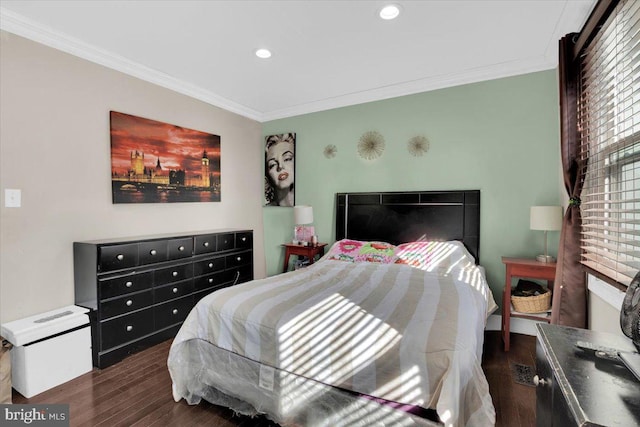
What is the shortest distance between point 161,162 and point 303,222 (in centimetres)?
172

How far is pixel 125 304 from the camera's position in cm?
262

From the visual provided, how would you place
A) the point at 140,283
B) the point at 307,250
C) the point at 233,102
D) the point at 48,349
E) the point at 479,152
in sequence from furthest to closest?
the point at 233,102
the point at 307,250
the point at 479,152
the point at 140,283
the point at 48,349

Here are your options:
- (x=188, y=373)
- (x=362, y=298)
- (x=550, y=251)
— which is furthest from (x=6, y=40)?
(x=550, y=251)

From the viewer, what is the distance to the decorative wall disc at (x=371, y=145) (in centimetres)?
375

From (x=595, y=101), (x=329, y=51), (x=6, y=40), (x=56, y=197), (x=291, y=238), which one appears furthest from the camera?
(x=291, y=238)

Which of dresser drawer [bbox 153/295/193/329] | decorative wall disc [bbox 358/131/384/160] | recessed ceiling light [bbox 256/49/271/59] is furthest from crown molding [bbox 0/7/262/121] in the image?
dresser drawer [bbox 153/295/193/329]

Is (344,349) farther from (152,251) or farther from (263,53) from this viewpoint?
(263,53)

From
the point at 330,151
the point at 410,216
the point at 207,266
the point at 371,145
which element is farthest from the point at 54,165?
the point at 410,216

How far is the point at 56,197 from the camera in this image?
253 centimetres

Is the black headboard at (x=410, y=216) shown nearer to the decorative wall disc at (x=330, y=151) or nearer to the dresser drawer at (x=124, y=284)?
the decorative wall disc at (x=330, y=151)

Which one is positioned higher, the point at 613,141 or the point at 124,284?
the point at 613,141

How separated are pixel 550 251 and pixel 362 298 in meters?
2.12

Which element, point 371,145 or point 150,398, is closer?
point 150,398

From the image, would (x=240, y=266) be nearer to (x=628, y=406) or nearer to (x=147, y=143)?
(x=147, y=143)
